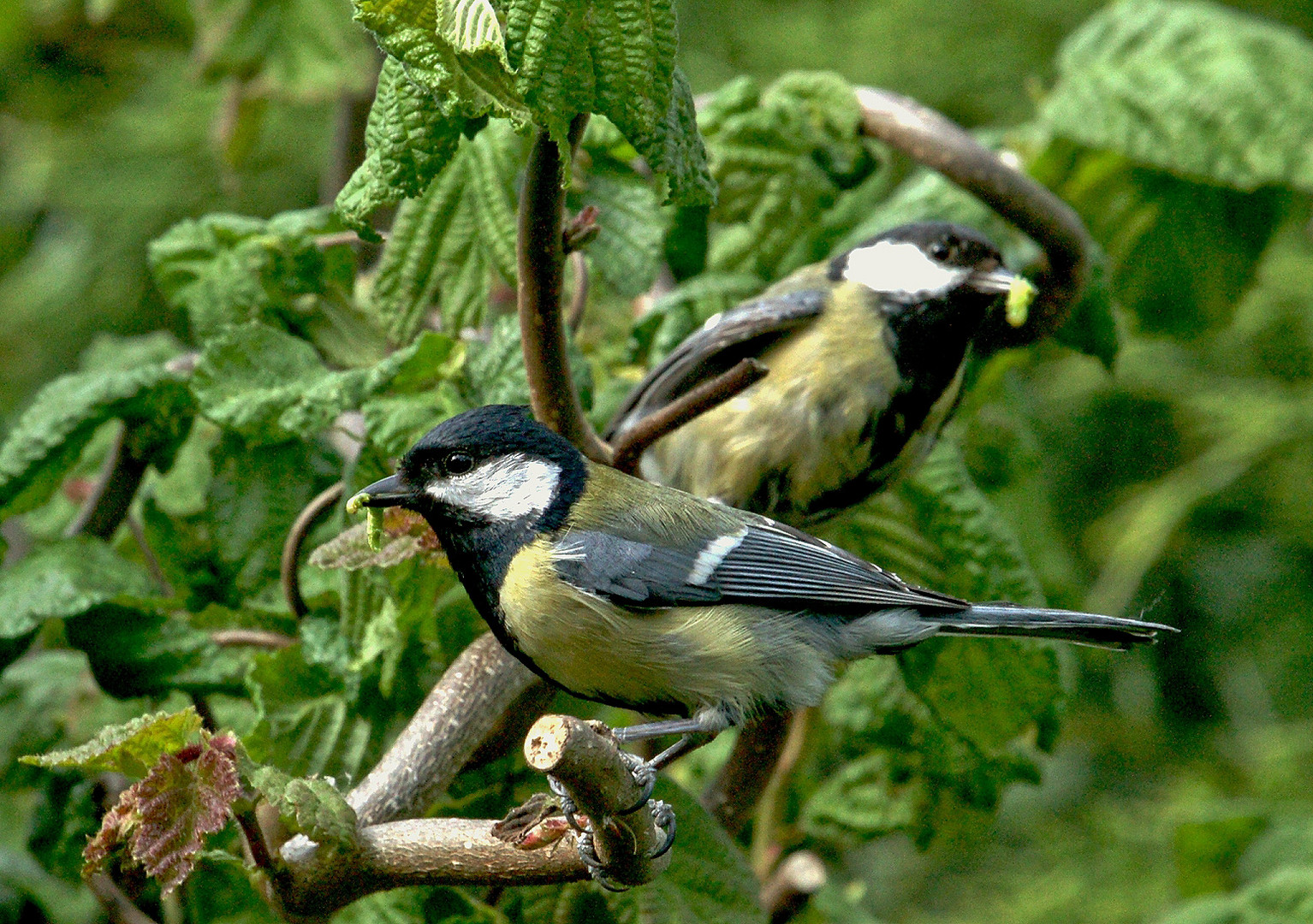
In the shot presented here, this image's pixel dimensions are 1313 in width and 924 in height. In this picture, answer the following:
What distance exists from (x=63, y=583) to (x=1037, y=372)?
9.05 ft

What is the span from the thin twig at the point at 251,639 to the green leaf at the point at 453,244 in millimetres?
431

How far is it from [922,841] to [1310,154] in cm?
125

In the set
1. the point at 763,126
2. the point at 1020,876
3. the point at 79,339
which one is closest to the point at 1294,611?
the point at 1020,876

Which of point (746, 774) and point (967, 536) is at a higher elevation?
point (967, 536)

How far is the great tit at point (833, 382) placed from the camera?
6.22 feet

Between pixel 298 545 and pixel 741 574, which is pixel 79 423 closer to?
pixel 298 545

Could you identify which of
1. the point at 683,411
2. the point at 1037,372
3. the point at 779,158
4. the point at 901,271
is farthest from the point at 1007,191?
the point at 1037,372

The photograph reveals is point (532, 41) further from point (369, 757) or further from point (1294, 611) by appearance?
point (1294, 611)

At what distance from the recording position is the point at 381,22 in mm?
1154

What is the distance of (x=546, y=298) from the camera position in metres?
1.44

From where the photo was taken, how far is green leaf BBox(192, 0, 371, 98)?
2.56 meters

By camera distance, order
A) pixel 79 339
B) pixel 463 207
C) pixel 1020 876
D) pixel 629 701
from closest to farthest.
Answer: pixel 629 701, pixel 463 207, pixel 1020 876, pixel 79 339

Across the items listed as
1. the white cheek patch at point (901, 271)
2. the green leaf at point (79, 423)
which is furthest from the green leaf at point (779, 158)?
the green leaf at point (79, 423)

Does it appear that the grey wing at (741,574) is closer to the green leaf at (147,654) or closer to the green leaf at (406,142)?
the green leaf at (406,142)
